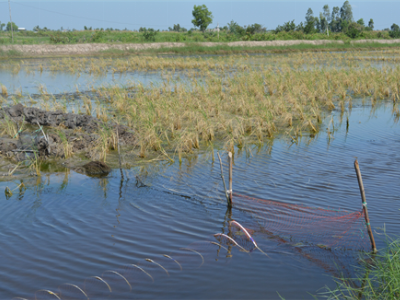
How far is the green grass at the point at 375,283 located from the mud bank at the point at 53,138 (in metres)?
4.79

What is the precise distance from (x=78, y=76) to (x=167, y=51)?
21.4 meters

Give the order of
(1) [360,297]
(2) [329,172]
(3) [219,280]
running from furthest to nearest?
(2) [329,172] < (3) [219,280] < (1) [360,297]

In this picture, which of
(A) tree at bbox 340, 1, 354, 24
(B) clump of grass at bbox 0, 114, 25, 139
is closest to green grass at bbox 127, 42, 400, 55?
(B) clump of grass at bbox 0, 114, 25, 139

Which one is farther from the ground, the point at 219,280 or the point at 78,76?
the point at 78,76

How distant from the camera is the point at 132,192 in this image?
6.40 metres

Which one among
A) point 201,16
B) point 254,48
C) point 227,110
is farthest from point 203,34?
point 227,110

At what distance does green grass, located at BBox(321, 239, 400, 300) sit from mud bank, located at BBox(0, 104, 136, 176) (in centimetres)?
479

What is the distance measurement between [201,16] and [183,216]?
2653 inches

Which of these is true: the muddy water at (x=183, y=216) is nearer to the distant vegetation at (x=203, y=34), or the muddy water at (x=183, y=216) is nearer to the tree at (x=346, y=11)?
the distant vegetation at (x=203, y=34)

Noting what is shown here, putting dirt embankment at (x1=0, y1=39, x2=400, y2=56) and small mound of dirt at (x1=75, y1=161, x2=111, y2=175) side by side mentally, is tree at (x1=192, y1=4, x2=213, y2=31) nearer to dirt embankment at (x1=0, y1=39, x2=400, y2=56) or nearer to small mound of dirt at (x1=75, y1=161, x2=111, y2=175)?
dirt embankment at (x1=0, y1=39, x2=400, y2=56)

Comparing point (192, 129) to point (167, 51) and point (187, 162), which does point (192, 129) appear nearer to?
point (187, 162)

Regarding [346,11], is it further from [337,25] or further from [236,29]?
[236,29]

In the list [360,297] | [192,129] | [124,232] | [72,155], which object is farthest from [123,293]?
[192,129]

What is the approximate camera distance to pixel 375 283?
3.76m
